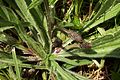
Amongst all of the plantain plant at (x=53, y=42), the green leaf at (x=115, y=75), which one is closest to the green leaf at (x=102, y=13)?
the plantain plant at (x=53, y=42)

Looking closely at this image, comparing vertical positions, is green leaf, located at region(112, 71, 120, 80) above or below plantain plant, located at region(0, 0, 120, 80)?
below

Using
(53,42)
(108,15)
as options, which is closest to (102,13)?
(108,15)

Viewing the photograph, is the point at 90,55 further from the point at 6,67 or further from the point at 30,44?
the point at 6,67

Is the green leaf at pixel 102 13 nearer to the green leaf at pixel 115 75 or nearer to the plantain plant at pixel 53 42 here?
the plantain plant at pixel 53 42

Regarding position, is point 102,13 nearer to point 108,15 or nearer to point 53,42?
point 108,15

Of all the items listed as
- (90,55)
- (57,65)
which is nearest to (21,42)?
(57,65)

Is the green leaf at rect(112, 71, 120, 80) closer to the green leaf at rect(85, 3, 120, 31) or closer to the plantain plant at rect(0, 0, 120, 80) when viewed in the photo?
the plantain plant at rect(0, 0, 120, 80)

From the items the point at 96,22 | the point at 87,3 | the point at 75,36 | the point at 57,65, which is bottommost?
the point at 57,65

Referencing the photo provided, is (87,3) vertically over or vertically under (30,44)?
over

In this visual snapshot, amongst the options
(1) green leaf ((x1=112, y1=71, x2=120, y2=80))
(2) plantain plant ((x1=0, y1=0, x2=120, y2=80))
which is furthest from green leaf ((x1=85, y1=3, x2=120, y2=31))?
(1) green leaf ((x1=112, y1=71, x2=120, y2=80))
